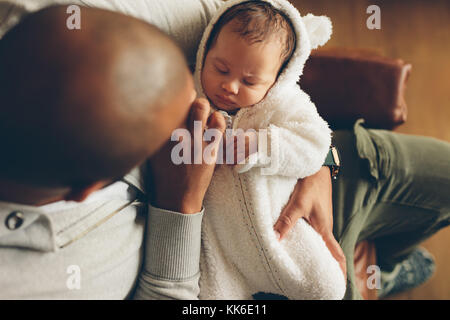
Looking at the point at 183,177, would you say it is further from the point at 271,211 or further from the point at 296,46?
the point at 296,46

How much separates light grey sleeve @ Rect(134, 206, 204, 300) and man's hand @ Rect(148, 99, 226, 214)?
0.8 inches

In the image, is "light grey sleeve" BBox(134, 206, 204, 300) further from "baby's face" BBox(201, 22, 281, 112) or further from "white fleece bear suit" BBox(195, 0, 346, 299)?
"baby's face" BBox(201, 22, 281, 112)

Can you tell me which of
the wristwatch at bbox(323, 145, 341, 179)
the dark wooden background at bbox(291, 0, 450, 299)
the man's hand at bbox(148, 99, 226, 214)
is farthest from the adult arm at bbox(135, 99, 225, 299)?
the dark wooden background at bbox(291, 0, 450, 299)

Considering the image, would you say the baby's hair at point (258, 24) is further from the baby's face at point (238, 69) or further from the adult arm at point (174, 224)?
the adult arm at point (174, 224)

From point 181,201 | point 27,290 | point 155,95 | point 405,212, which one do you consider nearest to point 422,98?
point 405,212

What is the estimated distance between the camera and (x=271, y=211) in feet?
2.35

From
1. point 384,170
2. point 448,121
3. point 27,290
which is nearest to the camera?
point 27,290

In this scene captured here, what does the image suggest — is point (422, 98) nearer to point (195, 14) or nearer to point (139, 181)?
point (195, 14)

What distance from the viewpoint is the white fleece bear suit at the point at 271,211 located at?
0.69 metres

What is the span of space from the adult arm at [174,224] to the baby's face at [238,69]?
97 millimetres

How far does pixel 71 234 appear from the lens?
56cm

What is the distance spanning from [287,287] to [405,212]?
1.47ft

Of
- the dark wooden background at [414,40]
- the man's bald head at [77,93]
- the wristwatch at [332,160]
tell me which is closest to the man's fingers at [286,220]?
the wristwatch at [332,160]

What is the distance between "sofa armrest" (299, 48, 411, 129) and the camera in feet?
3.29
